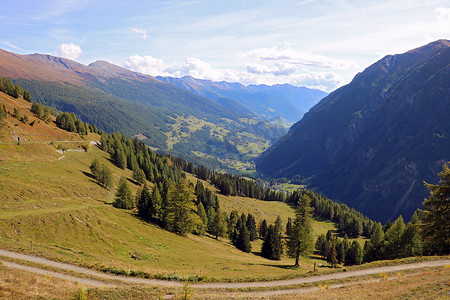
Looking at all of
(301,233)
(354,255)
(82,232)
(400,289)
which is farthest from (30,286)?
(354,255)

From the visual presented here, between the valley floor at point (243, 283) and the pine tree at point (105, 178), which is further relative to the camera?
the pine tree at point (105, 178)

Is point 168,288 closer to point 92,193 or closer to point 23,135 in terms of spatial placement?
point 92,193

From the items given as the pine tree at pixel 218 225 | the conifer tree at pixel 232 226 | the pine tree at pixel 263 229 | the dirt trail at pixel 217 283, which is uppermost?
the dirt trail at pixel 217 283

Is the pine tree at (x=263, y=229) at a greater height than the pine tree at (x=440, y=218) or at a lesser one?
lesser

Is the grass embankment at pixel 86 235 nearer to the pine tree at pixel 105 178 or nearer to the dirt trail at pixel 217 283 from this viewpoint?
the dirt trail at pixel 217 283

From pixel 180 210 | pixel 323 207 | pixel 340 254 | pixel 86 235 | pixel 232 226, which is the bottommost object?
pixel 323 207

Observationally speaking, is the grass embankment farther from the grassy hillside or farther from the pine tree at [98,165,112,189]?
the pine tree at [98,165,112,189]

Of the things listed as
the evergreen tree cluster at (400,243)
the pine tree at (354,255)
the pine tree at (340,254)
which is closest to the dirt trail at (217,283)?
the evergreen tree cluster at (400,243)

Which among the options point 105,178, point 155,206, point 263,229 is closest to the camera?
point 155,206

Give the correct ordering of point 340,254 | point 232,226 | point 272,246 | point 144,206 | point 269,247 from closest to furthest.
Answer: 1. point 144,206
2. point 272,246
3. point 269,247
4. point 340,254
5. point 232,226

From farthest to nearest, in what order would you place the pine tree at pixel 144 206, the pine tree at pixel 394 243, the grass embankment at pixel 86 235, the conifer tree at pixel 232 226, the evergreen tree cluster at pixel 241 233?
the conifer tree at pixel 232 226 → the evergreen tree cluster at pixel 241 233 → the pine tree at pixel 144 206 → the pine tree at pixel 394 243 → the grass embankment at pixel 86 235

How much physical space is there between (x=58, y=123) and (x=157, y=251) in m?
114

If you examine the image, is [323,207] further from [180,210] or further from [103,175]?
[103,175]

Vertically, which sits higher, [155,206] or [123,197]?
[123,197]
